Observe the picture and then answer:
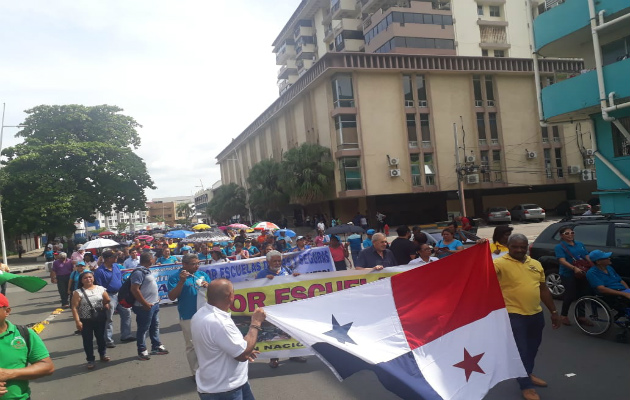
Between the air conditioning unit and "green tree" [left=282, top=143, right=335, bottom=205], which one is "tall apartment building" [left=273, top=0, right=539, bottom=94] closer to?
the air conditioning unit

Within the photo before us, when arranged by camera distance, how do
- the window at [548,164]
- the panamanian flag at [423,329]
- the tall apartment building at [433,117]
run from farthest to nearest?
the window at [548,164] → the tall apartment building at [433,117] → the panamanian flag at [423,329]

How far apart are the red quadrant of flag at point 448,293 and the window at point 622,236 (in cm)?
472

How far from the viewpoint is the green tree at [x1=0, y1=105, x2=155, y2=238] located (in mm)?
33812

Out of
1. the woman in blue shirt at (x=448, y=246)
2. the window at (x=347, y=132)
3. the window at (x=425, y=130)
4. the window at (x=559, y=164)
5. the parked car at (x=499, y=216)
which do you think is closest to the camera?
the woman in blue shirt at (x=448, y=246)

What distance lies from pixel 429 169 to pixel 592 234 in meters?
30.5

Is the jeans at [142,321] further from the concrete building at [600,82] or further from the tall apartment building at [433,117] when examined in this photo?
the tall apartment building at [433,117]

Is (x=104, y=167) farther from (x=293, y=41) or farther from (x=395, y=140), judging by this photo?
(x=293, y=41)

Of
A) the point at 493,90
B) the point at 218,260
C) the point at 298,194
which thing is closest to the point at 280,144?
the point at 298,194

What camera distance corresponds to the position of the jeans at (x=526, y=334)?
468 cm

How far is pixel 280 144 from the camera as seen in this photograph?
167 ft

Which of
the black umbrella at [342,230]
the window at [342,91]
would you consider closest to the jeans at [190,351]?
the black umbrella at [342,230]

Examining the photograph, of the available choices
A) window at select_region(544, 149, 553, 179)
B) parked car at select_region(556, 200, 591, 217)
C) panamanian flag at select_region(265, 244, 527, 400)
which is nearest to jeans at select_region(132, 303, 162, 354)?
panamanian flag at select_region(265, 244, 527, 400)

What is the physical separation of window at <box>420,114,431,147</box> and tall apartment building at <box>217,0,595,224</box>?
0.08 metres

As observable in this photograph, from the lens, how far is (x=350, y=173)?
119ft
